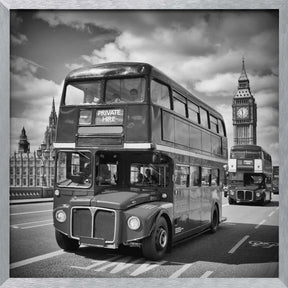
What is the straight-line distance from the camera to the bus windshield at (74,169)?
300 inches

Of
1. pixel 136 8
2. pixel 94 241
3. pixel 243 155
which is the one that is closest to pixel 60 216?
pixel 94 241

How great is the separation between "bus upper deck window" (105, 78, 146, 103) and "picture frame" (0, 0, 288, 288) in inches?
54.2

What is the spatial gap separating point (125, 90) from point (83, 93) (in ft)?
2.77

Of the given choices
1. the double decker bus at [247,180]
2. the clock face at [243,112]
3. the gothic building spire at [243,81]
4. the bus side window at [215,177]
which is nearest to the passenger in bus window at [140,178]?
the clock face at [243,112]

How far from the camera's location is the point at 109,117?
7566mm

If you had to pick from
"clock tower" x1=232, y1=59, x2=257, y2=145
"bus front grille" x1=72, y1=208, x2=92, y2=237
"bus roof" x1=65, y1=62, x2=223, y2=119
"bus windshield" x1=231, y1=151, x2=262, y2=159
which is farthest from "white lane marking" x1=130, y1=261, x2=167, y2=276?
"bus windshield" x1=231, y1=151, x2=262, y2=159

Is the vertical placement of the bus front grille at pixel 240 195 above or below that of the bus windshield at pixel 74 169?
below

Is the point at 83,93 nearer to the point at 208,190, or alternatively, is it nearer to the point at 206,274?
the point at 206,274

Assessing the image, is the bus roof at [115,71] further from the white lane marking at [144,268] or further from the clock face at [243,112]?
the white lane marking at [144,268]

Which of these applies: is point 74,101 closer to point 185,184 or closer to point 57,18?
point 57,18

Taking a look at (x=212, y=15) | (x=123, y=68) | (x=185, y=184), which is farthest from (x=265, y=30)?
(x=185, y=184)

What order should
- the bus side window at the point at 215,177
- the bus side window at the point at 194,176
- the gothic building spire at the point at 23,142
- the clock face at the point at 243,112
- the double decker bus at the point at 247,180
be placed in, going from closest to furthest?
1. the gothic building spire at the point at 23,142
2. the clock face at the point at 243,112
3. the bus side window at the point at 194,176
4. the bus side window at the point at 215,177
5. the double decker bus at the point at 247,180

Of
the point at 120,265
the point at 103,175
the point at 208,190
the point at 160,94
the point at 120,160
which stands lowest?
the point at 120,265

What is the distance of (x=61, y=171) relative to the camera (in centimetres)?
773
